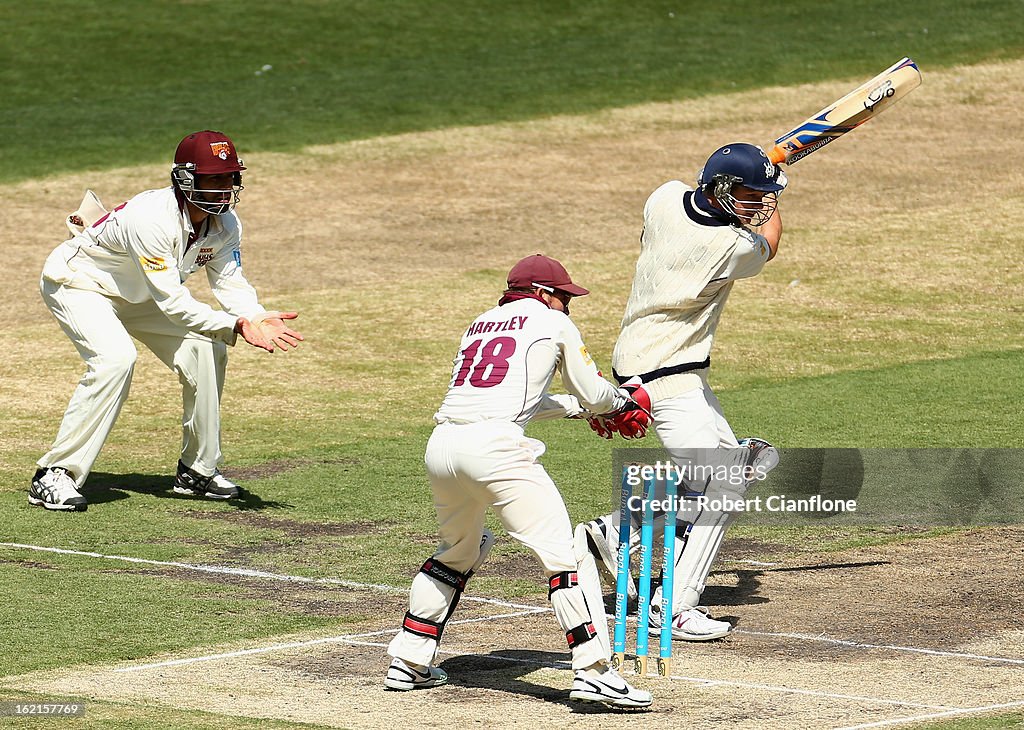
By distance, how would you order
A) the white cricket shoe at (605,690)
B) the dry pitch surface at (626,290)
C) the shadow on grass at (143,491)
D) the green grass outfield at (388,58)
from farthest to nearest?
the green grass outfield at (388,58)
the shadow on grass at (143,491)
the dry pitch surface at (626,290)
the white cricket shoe at (605,690)

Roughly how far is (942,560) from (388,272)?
386 inches

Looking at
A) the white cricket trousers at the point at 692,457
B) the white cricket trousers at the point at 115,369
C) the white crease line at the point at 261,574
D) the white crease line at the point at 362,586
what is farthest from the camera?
the white cricket trousers at the point at 115,369

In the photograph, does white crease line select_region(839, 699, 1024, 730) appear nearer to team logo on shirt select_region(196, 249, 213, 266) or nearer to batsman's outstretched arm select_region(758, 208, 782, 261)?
batsman's outstretched arm select_region(758, 208, 782, 261)

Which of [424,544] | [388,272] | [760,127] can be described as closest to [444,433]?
[424,544]

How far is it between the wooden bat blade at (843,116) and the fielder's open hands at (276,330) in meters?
2.92

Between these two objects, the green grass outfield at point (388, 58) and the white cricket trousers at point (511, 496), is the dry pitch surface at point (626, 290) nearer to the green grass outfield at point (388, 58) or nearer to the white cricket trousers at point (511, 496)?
the white cricket trousers at point (511, 496)

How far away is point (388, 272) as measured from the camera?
17.9 metres

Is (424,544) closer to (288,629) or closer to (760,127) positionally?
(288,629)

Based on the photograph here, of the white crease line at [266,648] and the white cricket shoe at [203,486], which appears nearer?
the white crease line at [266,648]

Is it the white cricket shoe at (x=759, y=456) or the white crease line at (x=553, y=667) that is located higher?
the white cricket shoe at (x=759, y=456)

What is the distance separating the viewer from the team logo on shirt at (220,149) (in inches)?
391

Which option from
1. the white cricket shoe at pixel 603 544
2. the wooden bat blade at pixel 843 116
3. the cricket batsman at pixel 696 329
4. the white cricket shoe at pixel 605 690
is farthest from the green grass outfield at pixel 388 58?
the white cricket shoe at pixel 605 690

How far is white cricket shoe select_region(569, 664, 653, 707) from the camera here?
641 centimetres

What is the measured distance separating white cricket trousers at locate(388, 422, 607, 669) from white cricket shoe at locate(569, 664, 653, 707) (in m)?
0.05
